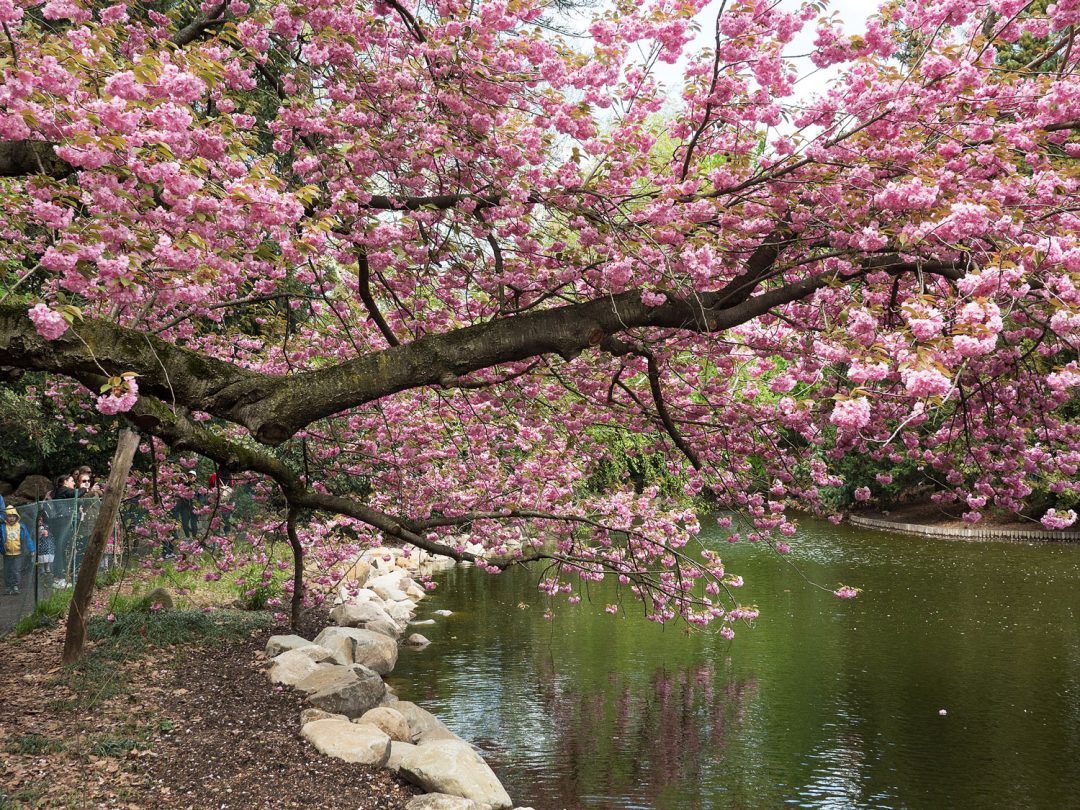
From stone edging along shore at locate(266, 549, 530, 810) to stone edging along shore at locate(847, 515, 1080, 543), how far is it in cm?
1735

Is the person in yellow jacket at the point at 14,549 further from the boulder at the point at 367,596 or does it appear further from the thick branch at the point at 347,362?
the thick branch at the point at 347,362

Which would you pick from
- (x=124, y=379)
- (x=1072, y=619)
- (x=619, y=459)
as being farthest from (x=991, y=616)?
(x=124, y=379)

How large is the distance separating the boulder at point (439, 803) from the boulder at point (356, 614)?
643 cm

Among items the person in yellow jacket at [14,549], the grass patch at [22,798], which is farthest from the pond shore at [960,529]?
the grass patch at [22,798]

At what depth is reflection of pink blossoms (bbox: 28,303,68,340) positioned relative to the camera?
3.15 m

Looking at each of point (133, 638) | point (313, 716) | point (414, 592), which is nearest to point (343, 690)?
point (313, 716)

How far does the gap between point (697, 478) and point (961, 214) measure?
3.97 metres

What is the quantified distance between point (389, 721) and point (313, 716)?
0.78 meters

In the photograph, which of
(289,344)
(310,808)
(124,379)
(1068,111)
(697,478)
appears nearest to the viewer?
(124,379)

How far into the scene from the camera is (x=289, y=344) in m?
8.22

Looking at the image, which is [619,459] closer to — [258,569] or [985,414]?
[258,569]

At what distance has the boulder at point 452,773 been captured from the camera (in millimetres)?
6230

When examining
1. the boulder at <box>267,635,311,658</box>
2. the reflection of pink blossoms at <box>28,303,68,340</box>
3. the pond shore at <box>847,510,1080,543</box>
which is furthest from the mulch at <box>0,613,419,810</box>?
the pond shore at <box>847,510,1080,543</box>

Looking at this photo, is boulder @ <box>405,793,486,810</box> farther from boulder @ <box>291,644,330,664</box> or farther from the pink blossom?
the pink blossom
